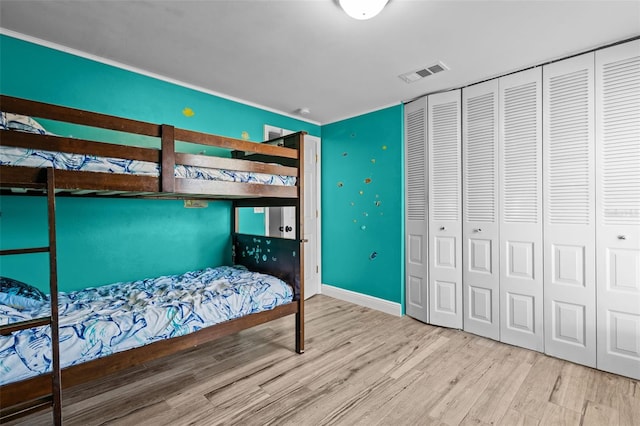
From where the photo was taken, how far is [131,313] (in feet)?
5.81

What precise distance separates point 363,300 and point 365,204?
1.22 metres

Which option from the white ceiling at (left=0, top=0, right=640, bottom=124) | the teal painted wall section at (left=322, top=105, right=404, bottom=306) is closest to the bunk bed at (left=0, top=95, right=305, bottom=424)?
the white ceiling at (left=0, top=0, right=640, bottom=124)

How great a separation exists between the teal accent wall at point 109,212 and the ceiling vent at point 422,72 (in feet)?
6.06

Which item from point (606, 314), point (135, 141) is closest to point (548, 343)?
point (606, 314)

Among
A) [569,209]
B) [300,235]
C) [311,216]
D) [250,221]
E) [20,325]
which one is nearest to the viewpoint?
[20,325]

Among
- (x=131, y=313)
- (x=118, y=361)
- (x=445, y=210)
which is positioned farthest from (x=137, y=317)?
(x=445, y=210)

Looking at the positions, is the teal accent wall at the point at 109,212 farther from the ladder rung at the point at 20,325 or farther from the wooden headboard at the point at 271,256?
the ladder rung at the point at 20,325

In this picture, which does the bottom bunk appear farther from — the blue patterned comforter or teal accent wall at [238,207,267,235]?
the blue patterned comforter

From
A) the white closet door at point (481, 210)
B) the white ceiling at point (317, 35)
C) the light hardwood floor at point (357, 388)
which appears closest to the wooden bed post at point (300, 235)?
the light hardwood floor at point (357, 388)

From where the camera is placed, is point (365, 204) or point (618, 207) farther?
Answer: point (365, 204)

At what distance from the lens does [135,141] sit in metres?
2.64

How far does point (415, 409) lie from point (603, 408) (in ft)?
3.80

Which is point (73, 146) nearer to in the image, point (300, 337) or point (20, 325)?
point (20, 325)

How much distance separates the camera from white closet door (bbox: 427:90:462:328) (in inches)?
121
